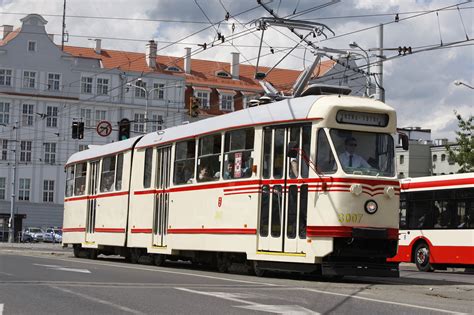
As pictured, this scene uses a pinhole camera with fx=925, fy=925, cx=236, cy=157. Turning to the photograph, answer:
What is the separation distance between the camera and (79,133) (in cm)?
4362

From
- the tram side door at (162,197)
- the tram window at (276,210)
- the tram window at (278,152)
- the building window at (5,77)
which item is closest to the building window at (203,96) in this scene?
the building window at (5,77)

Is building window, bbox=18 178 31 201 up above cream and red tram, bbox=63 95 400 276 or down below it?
above

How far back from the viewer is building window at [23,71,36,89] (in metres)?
81.6

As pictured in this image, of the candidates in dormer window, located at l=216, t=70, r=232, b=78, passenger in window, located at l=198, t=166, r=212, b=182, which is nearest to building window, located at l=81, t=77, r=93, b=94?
dormer window, located at l=216, t=70, r=232, b=78

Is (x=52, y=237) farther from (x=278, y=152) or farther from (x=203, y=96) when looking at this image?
(x=278, y=152)

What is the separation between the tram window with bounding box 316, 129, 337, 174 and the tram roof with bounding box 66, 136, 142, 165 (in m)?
9.84

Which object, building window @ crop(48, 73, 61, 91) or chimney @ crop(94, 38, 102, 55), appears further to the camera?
chimney @ crop(94, 38, 102, 55)

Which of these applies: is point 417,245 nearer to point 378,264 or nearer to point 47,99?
point 378,264

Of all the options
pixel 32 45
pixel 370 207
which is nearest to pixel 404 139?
pixel 370 207

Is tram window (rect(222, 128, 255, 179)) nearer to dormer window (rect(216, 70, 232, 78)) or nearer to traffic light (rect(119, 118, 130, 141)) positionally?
traffic light (rect(119, 118, 130, 141))

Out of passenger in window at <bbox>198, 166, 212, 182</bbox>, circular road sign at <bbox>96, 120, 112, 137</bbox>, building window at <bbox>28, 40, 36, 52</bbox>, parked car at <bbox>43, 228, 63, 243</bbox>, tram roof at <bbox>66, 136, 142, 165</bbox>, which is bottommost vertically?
parked car at <bbox>43, 228, 63, 243</bbox>

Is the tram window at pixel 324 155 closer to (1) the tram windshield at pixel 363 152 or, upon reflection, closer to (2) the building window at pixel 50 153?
(1) the tram windshield at pixel 363 152

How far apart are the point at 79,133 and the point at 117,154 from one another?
16.0m

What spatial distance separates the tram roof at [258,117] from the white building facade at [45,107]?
58671 mm
